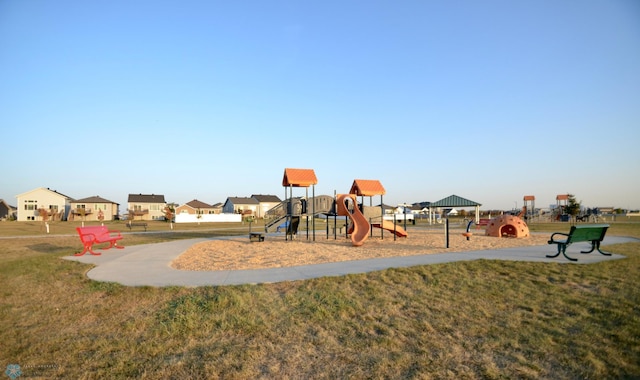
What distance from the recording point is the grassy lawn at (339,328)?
4.11 m

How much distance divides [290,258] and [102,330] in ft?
23.6

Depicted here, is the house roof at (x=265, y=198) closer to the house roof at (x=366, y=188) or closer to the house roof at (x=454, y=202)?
the house roof at (x=454, y=202)

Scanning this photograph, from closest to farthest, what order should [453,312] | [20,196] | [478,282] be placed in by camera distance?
[453,312], [478,282], [20,196]

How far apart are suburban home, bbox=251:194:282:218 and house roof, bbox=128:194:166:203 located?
→ 22420mm

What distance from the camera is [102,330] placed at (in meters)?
5.44

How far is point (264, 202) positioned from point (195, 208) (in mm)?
19482

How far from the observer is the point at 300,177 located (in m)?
20.4

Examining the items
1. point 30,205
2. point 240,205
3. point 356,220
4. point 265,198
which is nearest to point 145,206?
point 30,205

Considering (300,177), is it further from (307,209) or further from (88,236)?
(88,236)

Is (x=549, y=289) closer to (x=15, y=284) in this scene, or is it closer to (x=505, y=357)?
(x=505, y=357)

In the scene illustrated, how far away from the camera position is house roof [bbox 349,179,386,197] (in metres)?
22.4

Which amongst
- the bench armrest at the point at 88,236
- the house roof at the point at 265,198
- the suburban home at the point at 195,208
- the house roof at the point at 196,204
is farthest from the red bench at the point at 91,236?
the house roof at the point at 265,198

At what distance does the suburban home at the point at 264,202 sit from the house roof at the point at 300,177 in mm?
67139

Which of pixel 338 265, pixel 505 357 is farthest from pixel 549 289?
pixel 338 265
